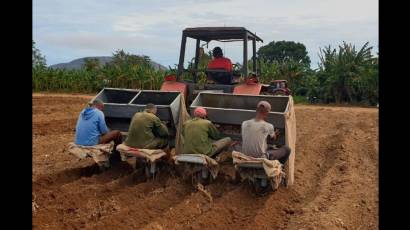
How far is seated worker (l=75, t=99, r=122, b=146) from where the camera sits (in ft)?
23.9

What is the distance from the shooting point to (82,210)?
5.69 metres

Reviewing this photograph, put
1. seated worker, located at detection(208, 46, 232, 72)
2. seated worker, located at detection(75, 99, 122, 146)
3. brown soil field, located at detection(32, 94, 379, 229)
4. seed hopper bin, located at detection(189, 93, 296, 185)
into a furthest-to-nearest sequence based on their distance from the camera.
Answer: seated worker, located at detection(208, 46, 232, 72) < seated worker, located at detection(75, 99, 122, 146) < seed hopper bin, located at detection(189, 93, 296, 185) < brown soil field, located at detection(32, 94, 379, 229)

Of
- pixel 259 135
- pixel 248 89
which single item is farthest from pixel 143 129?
pixel 248 89

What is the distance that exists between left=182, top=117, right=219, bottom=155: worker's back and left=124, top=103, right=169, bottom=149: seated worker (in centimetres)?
45

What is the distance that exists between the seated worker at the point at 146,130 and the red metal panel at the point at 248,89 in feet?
4.83

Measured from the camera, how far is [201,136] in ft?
22.4

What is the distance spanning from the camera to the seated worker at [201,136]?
6.82 m

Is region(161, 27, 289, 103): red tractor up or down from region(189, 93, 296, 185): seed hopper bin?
up

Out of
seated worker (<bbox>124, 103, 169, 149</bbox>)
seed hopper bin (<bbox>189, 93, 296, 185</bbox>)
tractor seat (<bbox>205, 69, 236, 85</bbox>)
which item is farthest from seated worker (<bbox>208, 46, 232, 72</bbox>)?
seated worker (<bbox>124, 103, 169, 149</bbox>)

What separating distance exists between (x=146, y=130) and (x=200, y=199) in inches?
55.9

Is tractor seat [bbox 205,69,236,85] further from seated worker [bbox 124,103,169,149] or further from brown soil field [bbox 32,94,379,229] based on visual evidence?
seated worker [bbox 124,103,169,149]

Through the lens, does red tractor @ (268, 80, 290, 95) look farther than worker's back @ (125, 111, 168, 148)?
Yes

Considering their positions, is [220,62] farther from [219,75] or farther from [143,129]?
[143,129]
